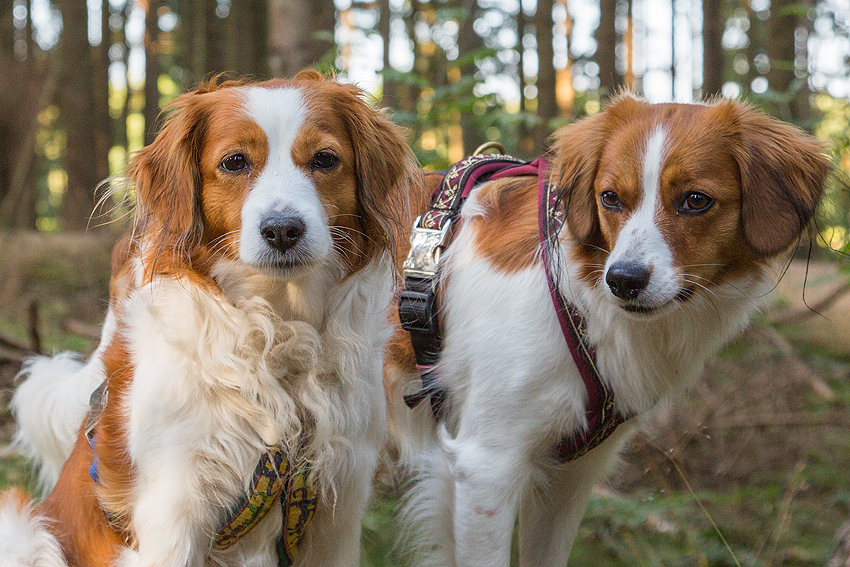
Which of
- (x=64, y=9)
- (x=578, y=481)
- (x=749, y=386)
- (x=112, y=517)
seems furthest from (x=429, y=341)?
(x=64, y=9)

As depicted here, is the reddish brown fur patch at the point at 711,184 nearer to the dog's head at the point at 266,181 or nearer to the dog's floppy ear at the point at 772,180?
the dog's floppy ear at the point at 772,180

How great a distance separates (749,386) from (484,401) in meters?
4.20

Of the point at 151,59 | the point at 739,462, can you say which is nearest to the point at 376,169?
Result: the point at 739,462

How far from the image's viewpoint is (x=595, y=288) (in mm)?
2586

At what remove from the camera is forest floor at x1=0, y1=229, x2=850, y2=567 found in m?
4.02

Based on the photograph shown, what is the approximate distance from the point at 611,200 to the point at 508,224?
513mm

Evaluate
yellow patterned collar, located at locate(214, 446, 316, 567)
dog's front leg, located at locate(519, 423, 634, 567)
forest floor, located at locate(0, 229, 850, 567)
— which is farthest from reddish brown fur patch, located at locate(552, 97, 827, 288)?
yellow patterned collar, located at locate(214, 446, 316, 567)

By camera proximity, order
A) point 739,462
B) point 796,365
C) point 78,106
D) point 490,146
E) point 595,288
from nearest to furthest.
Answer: point 595,288 → point 490,146 → point 739,462 → point 796,365 → point 78,106

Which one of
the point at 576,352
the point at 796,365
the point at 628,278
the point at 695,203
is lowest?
the point at 796,365

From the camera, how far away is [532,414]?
266cm

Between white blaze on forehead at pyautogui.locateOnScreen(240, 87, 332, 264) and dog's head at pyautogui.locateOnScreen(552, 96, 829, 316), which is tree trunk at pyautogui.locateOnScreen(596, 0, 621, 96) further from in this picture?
white blaze on forehead at pyautogui.locateOnScreen(240, 87, 332, 264)

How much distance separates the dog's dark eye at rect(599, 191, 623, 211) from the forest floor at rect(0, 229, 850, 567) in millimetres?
725

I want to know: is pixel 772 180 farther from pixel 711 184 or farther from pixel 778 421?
pixel 778 421

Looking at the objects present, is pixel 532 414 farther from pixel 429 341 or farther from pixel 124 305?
pixel 124 305
